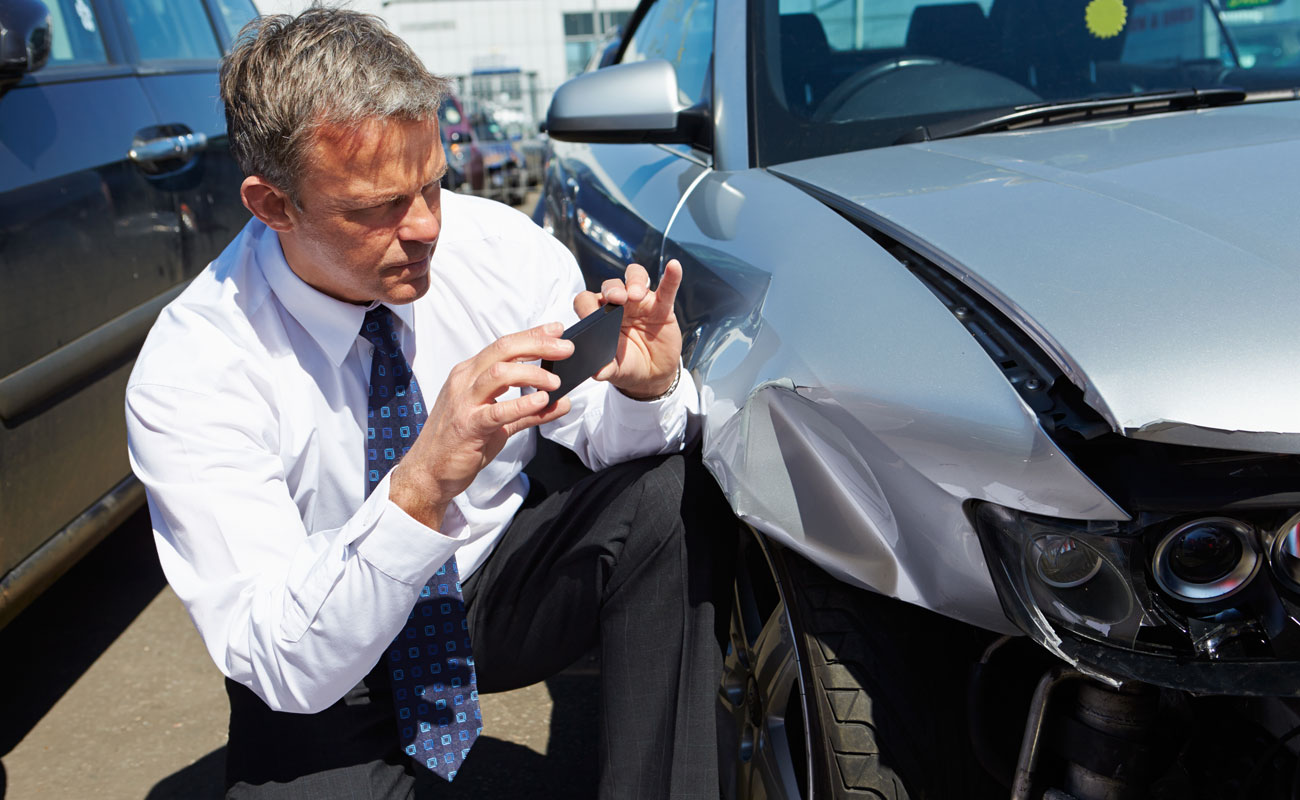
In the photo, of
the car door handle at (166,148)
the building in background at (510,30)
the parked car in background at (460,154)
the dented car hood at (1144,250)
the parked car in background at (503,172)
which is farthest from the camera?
the building in background at (510,30)

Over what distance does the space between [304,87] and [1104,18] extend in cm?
150

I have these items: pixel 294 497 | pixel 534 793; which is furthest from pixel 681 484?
pixel 534 793

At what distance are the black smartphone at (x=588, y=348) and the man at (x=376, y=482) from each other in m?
0.03

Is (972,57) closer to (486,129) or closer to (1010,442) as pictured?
(1010,442)

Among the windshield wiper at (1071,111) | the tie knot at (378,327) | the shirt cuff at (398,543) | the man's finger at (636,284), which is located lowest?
the shirt cuff at (398,543)

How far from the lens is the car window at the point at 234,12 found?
4.05 meters

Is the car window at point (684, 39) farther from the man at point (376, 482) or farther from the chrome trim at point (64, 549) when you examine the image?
the chrome trim at point (64, 549)

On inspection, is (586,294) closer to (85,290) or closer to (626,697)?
(626,697)

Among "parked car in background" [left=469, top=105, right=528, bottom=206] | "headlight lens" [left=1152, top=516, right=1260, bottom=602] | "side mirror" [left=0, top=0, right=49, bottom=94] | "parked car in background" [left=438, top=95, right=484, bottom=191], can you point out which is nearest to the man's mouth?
"headlight lens" [left=1152, top=516, right=1260, bottom=602]

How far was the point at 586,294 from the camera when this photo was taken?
5.47 ft

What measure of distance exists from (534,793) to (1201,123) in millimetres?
1618

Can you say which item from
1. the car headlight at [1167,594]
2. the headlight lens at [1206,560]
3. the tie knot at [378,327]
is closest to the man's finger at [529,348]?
the tie knot at [378,327]

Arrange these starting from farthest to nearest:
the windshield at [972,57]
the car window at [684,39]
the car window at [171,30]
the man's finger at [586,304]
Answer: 1. the car window at [171,30]
2. the car window at [684,39]
3. the windshield at [972,57]
4. the man's finger at [586,304]

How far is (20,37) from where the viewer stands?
2.18 meters
